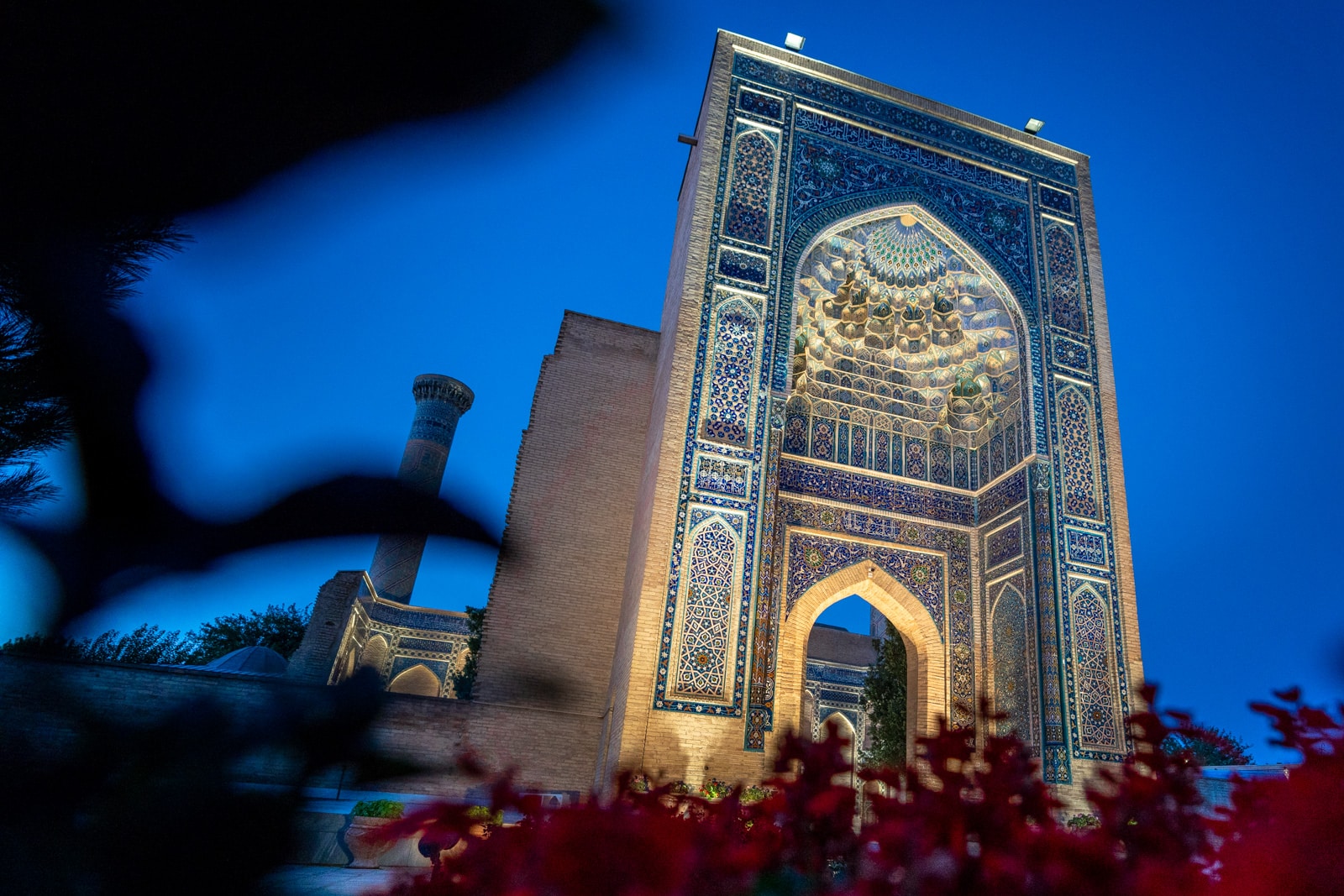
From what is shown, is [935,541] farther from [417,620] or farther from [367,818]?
[417,620]

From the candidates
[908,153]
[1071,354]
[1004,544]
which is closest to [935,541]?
[1004,544]

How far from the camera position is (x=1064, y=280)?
9.59 meters

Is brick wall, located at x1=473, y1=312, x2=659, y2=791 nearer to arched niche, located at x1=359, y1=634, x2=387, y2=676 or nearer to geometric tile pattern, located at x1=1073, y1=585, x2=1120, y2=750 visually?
geometric tile pattern, located at x1=1073, y1=585, x2=1120, y2=750

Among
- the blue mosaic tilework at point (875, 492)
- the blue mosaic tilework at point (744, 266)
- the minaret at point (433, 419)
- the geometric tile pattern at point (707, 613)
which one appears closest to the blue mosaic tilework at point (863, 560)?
the blue mosaic tilework at point (875, 492)

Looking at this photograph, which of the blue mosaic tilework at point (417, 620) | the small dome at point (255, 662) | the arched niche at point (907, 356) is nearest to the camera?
the arched niche at point (907, 356)

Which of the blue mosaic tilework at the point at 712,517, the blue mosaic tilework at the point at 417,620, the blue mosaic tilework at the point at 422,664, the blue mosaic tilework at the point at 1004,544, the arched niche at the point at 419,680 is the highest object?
the blue mosaic tilework at the point at 1004,544

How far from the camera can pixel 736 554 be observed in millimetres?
7230

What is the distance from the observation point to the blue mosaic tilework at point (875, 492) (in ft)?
32.2

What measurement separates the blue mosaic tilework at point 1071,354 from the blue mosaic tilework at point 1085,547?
1909mm

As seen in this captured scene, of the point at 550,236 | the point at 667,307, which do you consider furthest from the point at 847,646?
the point at 550,236

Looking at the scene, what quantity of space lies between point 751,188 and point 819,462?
3278 mm

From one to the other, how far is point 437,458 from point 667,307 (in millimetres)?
13561

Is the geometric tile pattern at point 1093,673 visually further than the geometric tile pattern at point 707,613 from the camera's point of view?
Yes

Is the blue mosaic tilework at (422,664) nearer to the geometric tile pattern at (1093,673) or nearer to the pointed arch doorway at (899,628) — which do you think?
the pointed arch doorway at (899,628)
